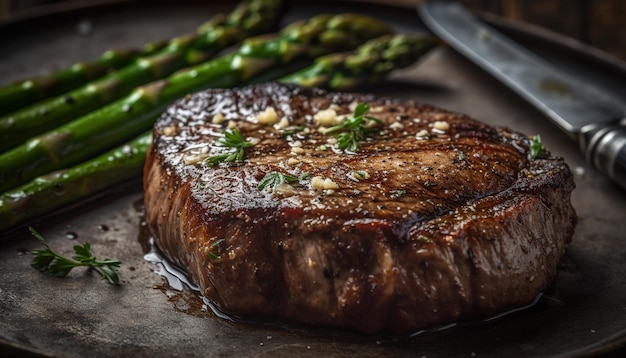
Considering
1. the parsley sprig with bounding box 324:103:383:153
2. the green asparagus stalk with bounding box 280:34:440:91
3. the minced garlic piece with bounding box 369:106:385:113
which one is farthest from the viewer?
the green asparagus stalk with bounding box 280:34:440:91

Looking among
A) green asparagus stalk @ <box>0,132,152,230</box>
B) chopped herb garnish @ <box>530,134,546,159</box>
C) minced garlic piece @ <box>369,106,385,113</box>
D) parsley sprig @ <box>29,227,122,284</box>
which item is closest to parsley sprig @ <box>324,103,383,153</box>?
minced garlic piece @ <box>369,106,385,113</box>

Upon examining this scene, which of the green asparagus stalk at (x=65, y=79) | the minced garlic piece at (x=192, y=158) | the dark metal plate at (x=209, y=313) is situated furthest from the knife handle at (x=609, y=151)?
the green asparagus stalk at (x=65, y=79)

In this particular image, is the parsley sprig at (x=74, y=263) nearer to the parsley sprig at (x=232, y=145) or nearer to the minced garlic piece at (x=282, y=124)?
the parsley sprig at (x=232, y=145)

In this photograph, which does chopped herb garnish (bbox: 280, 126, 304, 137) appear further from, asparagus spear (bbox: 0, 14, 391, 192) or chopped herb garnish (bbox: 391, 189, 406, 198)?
asparagus spear (bbox: 0, 14, 391, 192)

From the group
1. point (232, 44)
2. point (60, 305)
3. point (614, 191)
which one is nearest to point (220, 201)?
point (60, 305)

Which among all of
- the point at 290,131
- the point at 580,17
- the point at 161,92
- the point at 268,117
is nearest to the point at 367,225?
the point at 290,131
